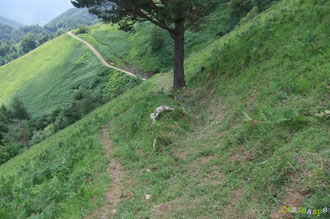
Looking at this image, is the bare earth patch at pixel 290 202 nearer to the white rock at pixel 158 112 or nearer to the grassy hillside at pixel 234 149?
the grassy hillside at pixel 234 149

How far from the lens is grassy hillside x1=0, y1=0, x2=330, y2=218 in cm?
449

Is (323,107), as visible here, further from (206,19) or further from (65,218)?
(206,19)

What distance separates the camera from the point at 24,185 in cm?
887

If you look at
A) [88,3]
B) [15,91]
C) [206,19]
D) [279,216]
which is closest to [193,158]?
[279,216]

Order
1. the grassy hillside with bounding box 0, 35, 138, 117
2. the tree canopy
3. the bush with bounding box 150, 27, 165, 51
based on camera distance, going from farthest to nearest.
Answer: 1. the grassy hillside with bounding box 0, 35, 138, 117
2. the bush with bounding box 150, 27, 165, 51
3. the tree canopy

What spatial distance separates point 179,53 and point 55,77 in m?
64.9

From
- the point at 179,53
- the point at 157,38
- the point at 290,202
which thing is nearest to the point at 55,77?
the point at 157,38

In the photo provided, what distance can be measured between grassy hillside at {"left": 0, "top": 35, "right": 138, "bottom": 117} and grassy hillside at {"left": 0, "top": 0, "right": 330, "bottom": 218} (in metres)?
44.9

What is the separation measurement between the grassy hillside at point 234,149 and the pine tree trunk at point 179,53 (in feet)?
9.82

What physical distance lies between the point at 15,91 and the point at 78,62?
842 inches

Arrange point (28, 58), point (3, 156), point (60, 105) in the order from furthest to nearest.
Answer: point (28, 58) → point (60, 105) → point (3, 156)

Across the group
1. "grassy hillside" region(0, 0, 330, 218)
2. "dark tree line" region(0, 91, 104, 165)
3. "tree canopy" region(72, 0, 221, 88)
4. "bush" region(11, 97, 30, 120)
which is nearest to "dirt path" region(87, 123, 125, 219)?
"grassy hillside" region(0, 0, 330, 218)

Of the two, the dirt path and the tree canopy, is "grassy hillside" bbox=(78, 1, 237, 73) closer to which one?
the tree canopy

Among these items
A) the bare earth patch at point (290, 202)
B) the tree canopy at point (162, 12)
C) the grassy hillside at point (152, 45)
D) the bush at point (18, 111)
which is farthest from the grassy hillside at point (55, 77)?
the bare earth patch at point (290, 202)
